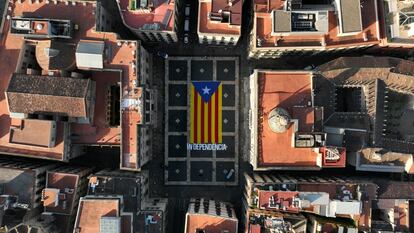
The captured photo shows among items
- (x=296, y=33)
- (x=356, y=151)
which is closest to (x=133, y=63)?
(x=296, y=33)

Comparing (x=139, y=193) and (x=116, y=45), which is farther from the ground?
(x=116, y=45)

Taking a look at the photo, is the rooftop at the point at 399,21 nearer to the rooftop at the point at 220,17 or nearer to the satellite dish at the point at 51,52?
the rooftop at the point at 220,17

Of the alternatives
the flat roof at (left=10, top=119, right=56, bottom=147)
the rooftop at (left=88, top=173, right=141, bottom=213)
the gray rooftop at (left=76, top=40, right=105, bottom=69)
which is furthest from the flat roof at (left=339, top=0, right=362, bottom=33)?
the flat roof at (left=10, top=119, right=56, bottom=147)

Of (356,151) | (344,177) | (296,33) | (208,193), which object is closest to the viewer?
(296,33)

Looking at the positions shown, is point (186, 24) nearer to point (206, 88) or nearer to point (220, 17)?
point (220, 17)

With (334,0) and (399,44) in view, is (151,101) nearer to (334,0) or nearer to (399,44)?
(334,0)

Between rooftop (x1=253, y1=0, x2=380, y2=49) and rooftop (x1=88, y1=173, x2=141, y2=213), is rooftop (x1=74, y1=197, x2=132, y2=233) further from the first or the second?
rooftop (x1=253, y1=0, x2=380, y2=49)

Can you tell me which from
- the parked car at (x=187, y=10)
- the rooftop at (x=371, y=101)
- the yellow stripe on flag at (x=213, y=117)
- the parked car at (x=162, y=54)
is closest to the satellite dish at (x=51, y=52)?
the parked car at (x=162, y=54)
